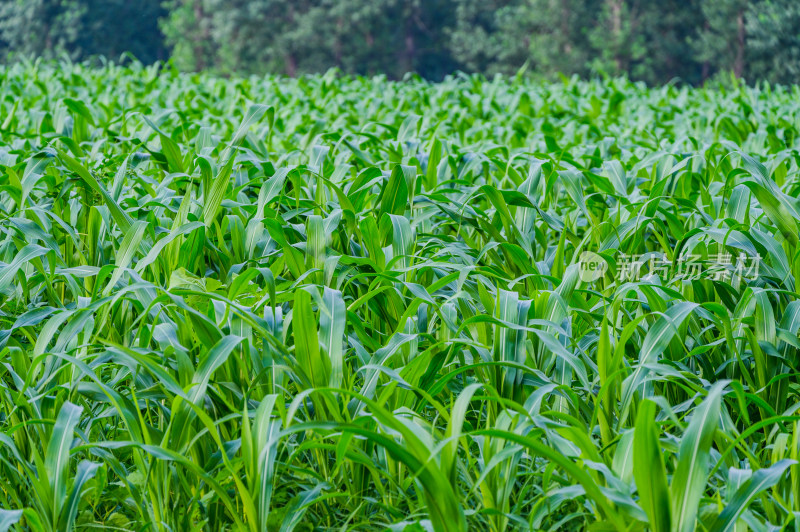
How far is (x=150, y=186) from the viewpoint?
2.30 m

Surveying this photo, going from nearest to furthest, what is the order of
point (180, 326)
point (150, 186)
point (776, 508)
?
point (776, 508), point (180, 326), point (150, 186)

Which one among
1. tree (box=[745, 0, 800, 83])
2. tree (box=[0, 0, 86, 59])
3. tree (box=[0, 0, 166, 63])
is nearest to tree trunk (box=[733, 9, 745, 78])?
tree (box=[745, 0, 800, 83])

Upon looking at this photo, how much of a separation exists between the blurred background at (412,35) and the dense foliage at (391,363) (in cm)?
2823

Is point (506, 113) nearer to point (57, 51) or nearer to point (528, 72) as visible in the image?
point (528, 72)

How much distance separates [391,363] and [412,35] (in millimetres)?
33892

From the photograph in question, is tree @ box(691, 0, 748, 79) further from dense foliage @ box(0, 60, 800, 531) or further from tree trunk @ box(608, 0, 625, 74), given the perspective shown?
dense foliage @ box(0, 60, 800, 531)

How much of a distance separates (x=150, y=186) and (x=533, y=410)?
155 centimetres

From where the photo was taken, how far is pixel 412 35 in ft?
110

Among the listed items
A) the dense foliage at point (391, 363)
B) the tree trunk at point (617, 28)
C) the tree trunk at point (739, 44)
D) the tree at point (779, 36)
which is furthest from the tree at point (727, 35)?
the dense foliage at point (391, 363)

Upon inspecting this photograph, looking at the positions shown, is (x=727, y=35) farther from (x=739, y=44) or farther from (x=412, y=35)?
(x=412, y=35)

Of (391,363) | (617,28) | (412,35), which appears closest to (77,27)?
(412,35)

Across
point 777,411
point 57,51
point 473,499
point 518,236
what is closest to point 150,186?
point 518,236

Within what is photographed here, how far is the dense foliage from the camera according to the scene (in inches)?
41.8

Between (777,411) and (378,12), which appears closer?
(777,411)
